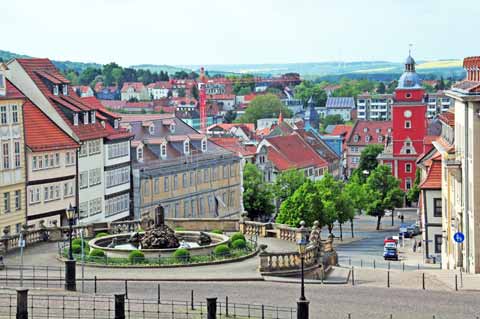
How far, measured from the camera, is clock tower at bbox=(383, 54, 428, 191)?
558ft

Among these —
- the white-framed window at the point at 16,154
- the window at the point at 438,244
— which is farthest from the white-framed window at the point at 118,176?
the window at the point at 438,244

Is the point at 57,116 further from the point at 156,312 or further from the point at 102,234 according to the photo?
the point at 156,312

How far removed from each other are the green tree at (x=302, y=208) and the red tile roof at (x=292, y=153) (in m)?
47.3

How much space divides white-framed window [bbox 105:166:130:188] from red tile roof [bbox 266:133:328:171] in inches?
2668

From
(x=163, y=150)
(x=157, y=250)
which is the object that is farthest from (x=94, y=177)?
(x=157, y=250)

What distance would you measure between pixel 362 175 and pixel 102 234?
106m

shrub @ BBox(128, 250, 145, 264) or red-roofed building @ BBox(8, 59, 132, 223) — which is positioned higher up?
red-roofed building @ BBox(8, 59, 132, 223)

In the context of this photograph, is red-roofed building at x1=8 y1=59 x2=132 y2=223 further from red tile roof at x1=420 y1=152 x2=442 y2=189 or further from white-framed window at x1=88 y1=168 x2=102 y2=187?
red tile roof at x1=420 y1=152 x2=442 y2=189

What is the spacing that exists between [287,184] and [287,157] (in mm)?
33405

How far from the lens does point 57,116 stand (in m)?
84.4

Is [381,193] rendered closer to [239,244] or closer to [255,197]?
[255,197]

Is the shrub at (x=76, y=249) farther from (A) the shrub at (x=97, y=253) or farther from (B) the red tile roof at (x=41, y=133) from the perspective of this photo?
(B) the red tile roof at (x=41, y=133)

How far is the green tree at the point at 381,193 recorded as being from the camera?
136250mm

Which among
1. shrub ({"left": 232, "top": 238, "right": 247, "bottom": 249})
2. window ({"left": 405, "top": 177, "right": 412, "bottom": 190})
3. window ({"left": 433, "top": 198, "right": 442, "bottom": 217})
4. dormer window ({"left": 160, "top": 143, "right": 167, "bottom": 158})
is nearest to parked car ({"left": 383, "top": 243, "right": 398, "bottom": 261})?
window ({"left": 433, "top": 198, "right": 442, "bottom": 217})
